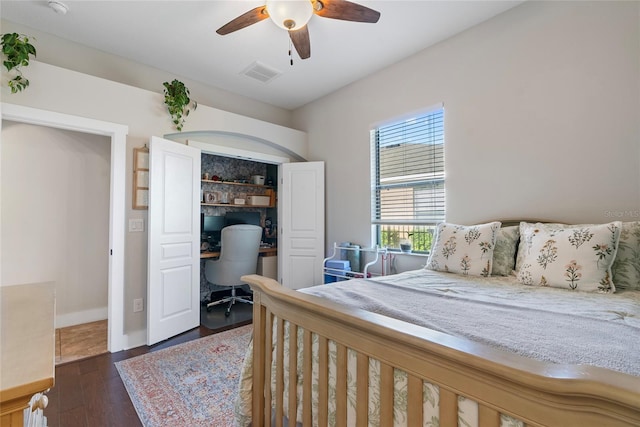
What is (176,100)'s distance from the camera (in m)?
3.00

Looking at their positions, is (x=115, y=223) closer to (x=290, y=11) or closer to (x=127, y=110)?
(x=127, y=110)

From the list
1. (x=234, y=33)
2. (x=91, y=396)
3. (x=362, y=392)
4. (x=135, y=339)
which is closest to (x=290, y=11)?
(x=234, y=33)

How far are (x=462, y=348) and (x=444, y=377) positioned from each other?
0.32ft

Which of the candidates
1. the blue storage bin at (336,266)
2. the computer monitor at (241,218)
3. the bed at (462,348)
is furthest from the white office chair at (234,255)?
Result: the bed at (462,348)

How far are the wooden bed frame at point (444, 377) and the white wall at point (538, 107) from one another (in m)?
2.08

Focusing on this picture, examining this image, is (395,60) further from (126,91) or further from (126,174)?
(126,174)

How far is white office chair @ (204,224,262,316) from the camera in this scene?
3553 mm

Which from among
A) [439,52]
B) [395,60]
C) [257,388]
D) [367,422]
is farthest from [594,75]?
[257,388]

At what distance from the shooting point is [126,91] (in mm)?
2787

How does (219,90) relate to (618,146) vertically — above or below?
above

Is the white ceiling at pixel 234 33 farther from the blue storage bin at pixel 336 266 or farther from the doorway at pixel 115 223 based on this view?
the blue storage bin at pixel 336 266

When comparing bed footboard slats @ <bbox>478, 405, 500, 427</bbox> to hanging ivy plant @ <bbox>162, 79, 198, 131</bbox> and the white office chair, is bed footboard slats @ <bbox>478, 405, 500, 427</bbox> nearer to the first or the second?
the white office chair

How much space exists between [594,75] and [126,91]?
3.86 meters

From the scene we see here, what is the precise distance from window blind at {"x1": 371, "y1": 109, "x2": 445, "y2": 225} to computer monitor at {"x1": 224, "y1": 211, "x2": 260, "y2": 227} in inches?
79.3
